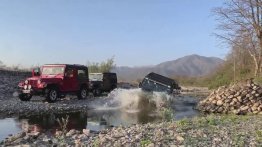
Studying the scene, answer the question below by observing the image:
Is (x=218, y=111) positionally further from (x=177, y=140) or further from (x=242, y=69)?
(x=242, y=69)

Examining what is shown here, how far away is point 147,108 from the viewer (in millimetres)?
22828

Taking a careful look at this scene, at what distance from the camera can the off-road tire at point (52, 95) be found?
23.5 m

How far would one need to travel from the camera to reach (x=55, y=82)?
24266 mm

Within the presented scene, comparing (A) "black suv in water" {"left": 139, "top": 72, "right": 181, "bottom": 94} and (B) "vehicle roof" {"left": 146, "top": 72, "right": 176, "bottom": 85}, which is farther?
(B) "vehicle roof" {"left": 146, "top": 72, "right": 176, "bottom": 85}

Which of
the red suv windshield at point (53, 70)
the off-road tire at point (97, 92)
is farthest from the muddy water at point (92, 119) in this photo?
the off-road tire at point (97, 92)

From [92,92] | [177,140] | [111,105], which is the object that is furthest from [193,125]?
[92,92]

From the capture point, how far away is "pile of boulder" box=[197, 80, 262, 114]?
810 inches

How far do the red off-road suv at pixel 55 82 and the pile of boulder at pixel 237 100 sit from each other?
7.60m

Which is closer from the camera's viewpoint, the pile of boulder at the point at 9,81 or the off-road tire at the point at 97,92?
the pile of boulder at the point at 9,81

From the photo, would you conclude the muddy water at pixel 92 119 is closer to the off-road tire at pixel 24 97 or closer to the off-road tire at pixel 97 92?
the off-road tire at pixel 24 97

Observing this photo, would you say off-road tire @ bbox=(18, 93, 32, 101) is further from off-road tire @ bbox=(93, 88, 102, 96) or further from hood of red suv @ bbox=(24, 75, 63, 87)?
off-road tire @ bbox=(93, 88, 102, 96)

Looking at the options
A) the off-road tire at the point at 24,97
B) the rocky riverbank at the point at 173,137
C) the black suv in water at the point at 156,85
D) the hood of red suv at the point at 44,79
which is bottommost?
the rocky riverbank at the point at 173,137

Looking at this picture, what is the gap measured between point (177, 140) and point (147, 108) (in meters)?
13.7

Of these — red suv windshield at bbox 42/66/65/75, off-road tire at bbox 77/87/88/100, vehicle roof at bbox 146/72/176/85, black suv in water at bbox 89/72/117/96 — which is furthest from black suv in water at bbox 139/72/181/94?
Answer: red suv windshield at bbox 42/66/65/75
